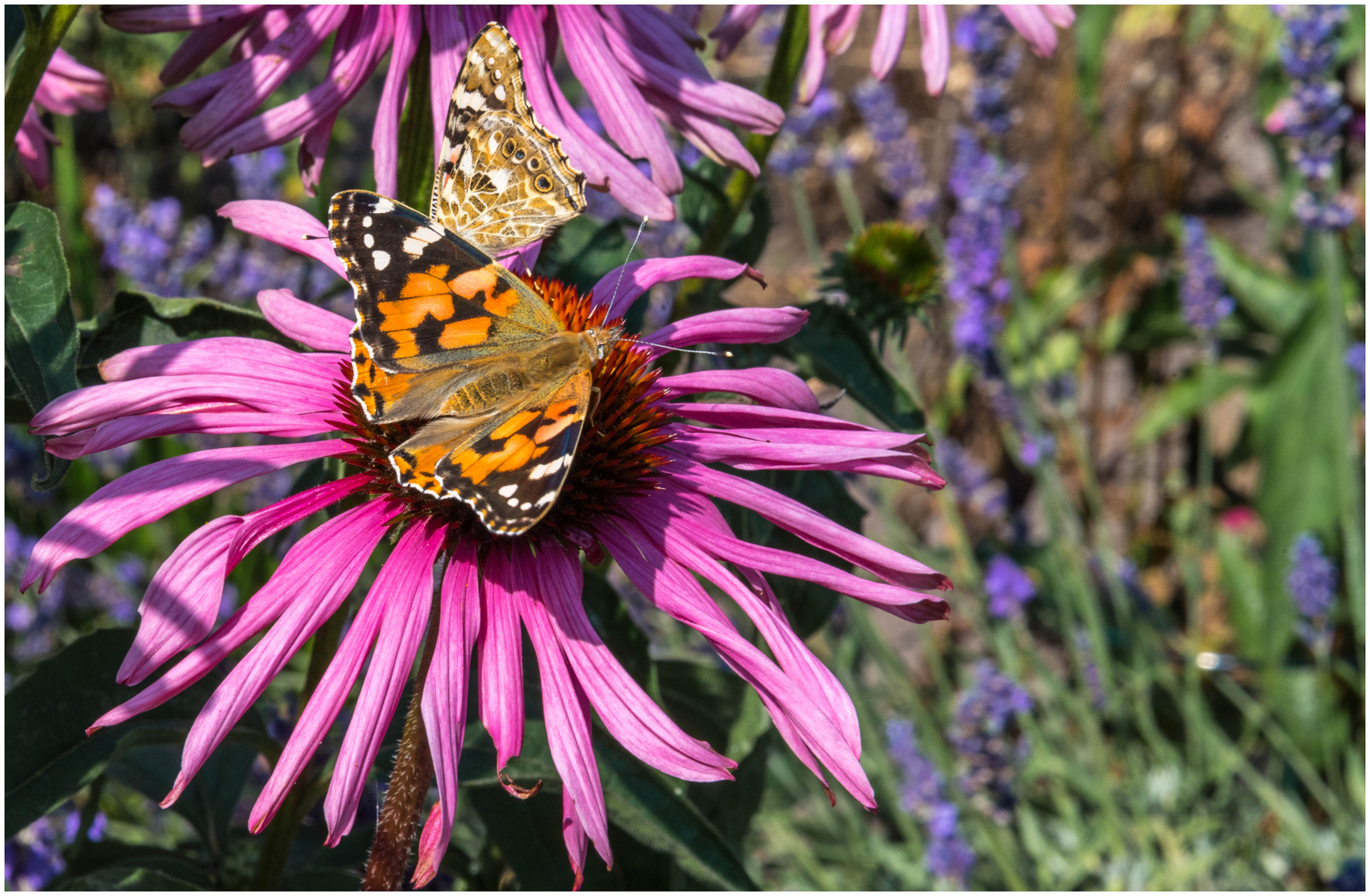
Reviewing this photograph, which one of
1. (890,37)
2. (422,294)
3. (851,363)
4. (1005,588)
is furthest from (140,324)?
(1005,588)

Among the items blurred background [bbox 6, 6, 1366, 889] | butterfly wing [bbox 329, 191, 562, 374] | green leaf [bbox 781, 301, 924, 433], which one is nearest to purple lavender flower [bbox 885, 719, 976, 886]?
blurred background [bbox 6, 6, 1366, 889]

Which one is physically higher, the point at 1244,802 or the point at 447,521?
the point at 447,521

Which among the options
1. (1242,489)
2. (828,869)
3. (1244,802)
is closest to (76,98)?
(828,869)

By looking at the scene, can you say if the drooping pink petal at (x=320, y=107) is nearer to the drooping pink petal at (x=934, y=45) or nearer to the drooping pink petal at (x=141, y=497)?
the drooping pink petal at (x=141, y=497)

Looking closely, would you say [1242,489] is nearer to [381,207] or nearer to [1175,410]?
[1175,410]

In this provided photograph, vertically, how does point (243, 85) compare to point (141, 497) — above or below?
above

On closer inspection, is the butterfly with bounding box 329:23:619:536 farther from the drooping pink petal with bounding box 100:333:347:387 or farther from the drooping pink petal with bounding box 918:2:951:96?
the drooping pink petal with bounding box 918:2:951:96

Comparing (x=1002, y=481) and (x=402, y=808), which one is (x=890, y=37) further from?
(x=1002, y=481)
